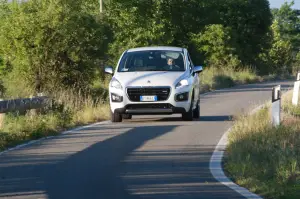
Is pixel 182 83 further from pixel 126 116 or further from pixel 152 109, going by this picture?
pixel 126 116

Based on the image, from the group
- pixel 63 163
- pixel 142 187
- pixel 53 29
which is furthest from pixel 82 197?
pixel 53 29

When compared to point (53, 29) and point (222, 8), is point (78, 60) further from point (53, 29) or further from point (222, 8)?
point (222, 8)

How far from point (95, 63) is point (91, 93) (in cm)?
125

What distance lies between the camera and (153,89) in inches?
683

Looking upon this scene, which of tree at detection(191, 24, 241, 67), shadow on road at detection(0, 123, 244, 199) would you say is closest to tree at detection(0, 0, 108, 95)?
shadow on road at detection(0, 123, 244, 199)

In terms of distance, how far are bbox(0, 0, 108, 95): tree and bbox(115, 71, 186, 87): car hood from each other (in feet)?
26.9

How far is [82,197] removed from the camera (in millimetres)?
9109

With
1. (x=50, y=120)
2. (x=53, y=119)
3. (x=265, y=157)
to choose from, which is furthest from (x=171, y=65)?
(x=265, y=157)

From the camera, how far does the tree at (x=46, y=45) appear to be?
2575cm

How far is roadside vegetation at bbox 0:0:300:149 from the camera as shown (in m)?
19.5

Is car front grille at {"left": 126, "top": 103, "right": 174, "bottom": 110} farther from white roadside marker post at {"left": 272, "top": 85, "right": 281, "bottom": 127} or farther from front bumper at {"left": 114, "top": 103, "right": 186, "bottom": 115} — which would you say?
white roadside marker post at {"left": 272, "top": 85, "right": 281, "bottom": 127}

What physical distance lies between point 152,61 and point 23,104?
3393mm

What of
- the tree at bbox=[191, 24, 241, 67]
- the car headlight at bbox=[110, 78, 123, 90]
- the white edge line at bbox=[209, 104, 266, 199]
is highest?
the tree at bbox=[191, 24, 241, 67]

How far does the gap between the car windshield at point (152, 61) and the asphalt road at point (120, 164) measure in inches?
60.1
